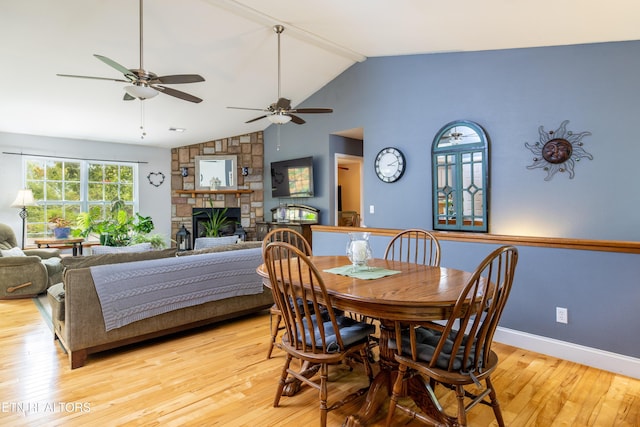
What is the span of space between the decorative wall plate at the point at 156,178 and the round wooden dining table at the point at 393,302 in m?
6.32

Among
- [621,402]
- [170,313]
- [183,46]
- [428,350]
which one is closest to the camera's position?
[428,350]

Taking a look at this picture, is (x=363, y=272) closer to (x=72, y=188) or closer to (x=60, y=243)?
(x=60, y=243)

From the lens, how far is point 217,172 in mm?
7707

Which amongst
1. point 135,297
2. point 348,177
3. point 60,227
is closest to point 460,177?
point 135,297

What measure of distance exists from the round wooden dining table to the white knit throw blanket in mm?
1155

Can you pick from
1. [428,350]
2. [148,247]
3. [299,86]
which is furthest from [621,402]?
[299,86]

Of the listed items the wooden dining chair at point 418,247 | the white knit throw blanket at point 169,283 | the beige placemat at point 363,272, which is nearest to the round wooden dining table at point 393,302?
the beige placemat at point 363,272

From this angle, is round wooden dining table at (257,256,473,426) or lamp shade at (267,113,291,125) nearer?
round wooden dining table at (257,256,473,426)

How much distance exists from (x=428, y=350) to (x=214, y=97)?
4.98 meters

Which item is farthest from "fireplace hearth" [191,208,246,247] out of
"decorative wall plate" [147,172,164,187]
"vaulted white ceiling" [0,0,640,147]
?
"vaulted white ceiling" [0,0,640,147]

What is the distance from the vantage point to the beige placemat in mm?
2128

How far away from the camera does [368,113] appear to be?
5.39 metres

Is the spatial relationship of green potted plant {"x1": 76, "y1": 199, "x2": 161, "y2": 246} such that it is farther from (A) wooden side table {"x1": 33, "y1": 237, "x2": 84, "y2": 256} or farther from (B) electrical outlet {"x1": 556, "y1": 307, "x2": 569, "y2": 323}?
(B) electrical outlet {"x1": 556, "y1": 307, "x2": 569, "y2": 323}

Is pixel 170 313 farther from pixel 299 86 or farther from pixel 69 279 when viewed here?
pixel 299 86
